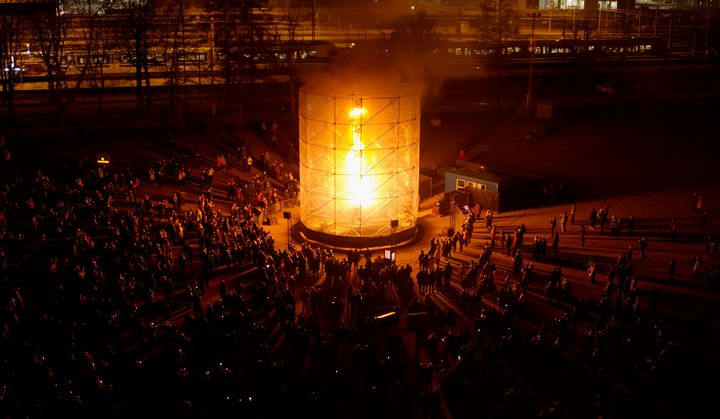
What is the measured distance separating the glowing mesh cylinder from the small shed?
12.1 feet

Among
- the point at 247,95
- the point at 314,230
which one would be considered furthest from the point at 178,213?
the point at 247,95

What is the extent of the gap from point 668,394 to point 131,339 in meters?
11.3

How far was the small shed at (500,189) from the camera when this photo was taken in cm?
2778

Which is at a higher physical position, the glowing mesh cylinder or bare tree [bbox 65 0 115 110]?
bare tree [bbox 65 0 115 110]

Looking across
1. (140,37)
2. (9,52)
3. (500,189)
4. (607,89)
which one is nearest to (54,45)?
(9,52)

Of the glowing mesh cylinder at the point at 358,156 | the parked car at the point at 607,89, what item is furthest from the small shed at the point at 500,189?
the parked car at the point at 607,89

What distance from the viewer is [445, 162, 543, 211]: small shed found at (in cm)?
2778

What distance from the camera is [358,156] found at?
80.4 feet

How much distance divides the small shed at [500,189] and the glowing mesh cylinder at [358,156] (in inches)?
145

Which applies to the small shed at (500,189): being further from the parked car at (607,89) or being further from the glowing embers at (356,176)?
the parked car at (607,89)

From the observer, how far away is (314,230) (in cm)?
2534

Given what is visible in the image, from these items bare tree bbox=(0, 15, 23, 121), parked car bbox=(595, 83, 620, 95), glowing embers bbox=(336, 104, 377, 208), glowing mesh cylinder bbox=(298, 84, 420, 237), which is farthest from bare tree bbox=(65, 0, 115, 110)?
parked car bbox=(595, 83, 620, 95)

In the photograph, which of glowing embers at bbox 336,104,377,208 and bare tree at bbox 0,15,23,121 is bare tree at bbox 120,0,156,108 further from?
glowing embers at bbox 336,104,377,208

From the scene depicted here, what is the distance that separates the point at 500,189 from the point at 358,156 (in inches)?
242
